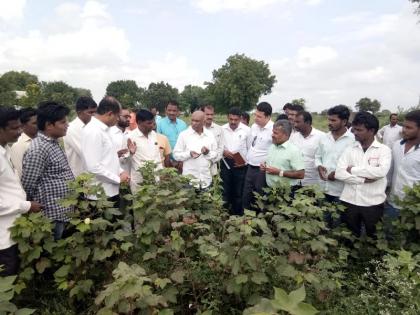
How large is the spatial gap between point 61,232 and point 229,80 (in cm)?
5231

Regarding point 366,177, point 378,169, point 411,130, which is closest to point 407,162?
point 411,130

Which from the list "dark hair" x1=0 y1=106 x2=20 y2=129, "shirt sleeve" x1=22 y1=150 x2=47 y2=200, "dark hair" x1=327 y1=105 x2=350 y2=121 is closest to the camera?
"dark hair" x1=0 y1=106 x2=20 y2=129

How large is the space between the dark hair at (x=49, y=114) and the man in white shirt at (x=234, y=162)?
10.9 feet

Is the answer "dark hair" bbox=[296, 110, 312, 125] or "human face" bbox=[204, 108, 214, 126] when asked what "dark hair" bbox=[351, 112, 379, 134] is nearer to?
"dark hair" bbox=[296, 110, 312, 125]

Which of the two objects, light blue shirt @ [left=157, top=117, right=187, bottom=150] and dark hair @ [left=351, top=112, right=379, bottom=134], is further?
light blue shirt @ [left=157, top=117, right=187, bottom=150]

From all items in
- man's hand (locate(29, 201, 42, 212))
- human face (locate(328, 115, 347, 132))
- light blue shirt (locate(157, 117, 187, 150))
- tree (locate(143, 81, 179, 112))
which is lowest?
man's hand (locate(29, 201, 42, 212))

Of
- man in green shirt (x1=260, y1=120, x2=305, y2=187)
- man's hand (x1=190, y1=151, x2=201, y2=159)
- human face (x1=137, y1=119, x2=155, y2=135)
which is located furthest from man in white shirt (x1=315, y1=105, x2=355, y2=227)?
human face (x1=137, y1=119, x2=155, y2=135)

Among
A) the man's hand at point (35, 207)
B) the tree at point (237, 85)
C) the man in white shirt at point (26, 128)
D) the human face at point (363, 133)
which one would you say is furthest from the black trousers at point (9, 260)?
the tree at point (237, 85)

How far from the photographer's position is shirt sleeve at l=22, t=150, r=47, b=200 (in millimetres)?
3170

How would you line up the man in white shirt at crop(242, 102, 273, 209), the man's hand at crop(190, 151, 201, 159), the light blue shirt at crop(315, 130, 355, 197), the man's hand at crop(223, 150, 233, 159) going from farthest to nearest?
1. the man's hand at crop(223, 150, 233, 159)
2. the man in white shirt at crop(242, 102, 273, 209)
3. the man's hand at crop(190, 151, 201, 159)
4. the light blue shirt at crop(315, 130, 355, 197)

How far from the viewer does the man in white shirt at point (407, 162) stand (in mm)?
3885

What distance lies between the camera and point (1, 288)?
70.7 inches

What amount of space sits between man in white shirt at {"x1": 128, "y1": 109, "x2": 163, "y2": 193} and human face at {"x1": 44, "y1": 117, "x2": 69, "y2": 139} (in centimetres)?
149

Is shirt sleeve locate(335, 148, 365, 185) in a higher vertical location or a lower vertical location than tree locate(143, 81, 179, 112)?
lower
